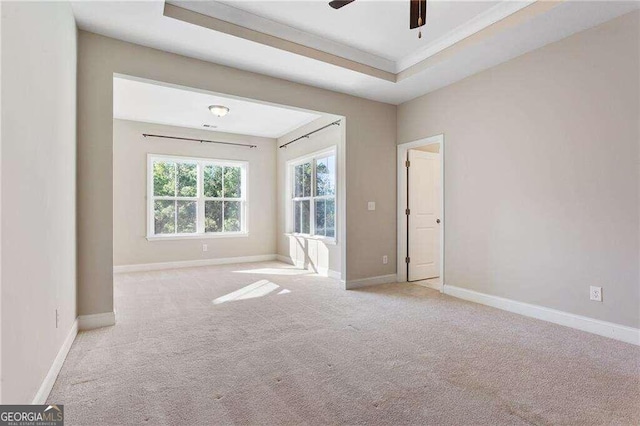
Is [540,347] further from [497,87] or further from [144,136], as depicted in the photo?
[144,136]

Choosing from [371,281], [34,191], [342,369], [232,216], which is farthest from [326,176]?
[34,191]

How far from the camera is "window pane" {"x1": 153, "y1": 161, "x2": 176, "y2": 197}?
6.03 meters

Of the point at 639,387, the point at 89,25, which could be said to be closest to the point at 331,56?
the point at 89,25

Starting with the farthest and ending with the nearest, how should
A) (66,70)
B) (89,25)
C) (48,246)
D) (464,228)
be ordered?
(464,228), (89,25), (66,70), (48,246)

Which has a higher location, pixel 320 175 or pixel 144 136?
pixel 144 136

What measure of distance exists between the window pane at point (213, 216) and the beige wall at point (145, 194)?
26 cm

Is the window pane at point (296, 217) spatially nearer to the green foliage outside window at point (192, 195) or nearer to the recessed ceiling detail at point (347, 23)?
the green foliage outside window at point (192, 195)

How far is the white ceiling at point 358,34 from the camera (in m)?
2.64

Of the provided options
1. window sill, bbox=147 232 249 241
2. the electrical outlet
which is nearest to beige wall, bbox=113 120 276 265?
window sill, bbox=147 232 249 241

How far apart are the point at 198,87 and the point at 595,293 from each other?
13.9 feet

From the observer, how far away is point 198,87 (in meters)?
3.41

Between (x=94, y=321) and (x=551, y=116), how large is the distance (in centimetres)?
465

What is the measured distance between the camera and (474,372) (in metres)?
2.11

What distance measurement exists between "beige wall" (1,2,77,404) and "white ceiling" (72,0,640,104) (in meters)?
0.51
